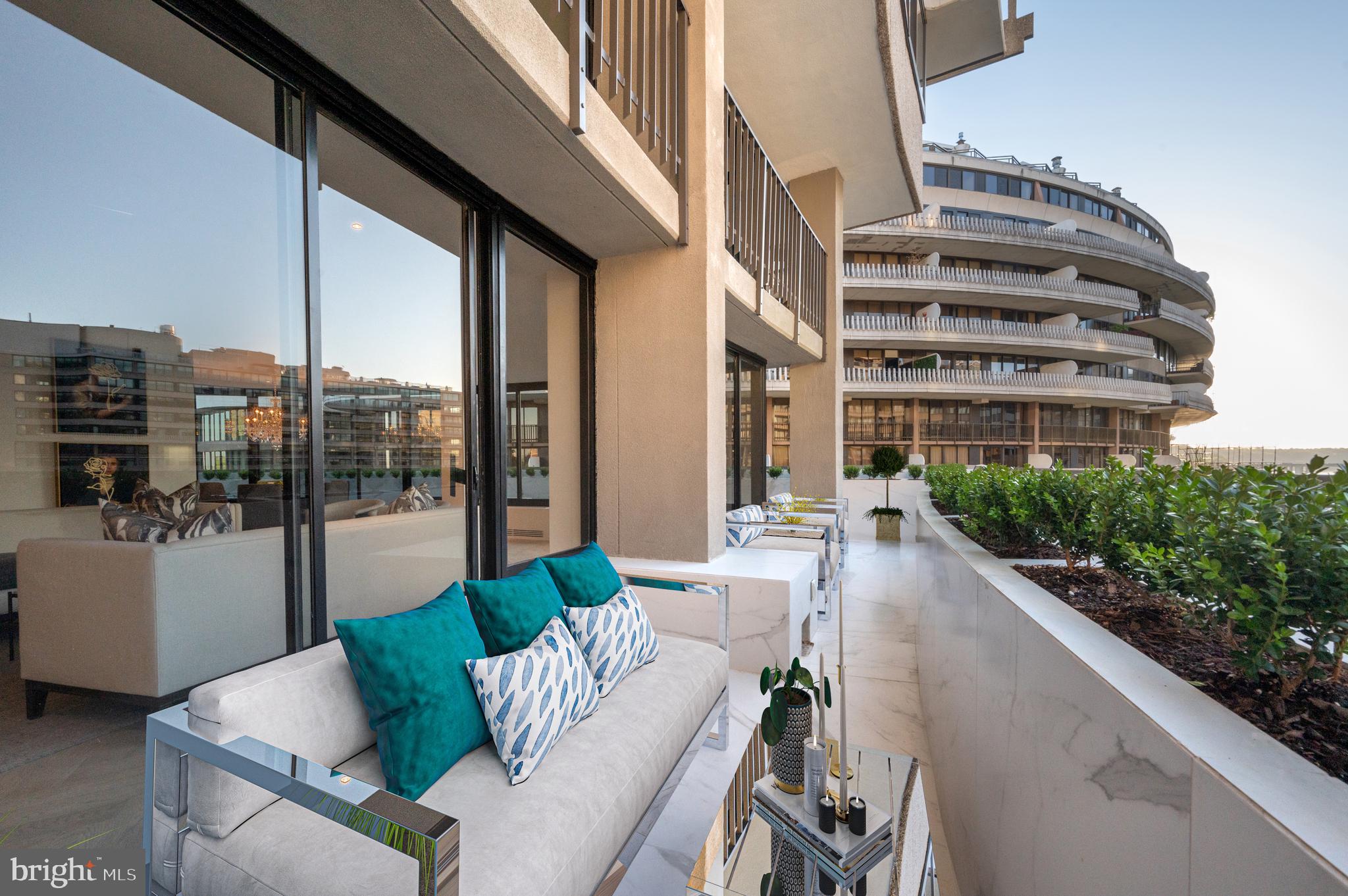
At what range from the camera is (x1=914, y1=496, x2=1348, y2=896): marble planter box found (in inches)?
29.0

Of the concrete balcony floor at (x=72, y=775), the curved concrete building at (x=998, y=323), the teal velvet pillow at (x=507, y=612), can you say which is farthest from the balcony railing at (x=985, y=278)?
the concrete balcony floor at (x=72, y=775)

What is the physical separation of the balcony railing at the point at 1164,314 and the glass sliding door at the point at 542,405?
85.4 feet

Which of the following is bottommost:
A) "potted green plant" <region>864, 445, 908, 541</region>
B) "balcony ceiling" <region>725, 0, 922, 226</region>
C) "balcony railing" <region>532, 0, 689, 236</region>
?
"potted green plant" <region>864, 445, 908, 541</region>

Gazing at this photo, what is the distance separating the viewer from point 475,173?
259 centimetres

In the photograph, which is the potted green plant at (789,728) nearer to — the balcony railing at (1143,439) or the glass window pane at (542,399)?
the glass window pane at (542,399)

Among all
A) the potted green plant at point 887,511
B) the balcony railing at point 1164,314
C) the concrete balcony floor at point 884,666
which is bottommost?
the concrete balcony floor at point 884,666

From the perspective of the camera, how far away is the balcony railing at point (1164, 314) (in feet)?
71.5

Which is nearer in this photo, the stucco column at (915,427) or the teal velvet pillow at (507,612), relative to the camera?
the teal velvet pillow at (507,612)

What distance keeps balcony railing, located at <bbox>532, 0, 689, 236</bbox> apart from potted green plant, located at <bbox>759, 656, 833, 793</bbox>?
2186mm

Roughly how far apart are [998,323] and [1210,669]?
20411 millimetres

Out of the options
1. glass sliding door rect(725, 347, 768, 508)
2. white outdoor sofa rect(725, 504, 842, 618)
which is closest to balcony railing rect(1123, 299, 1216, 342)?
glass sliding door rect(725, 347, 768, 508)

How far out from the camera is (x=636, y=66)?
291 centimetres

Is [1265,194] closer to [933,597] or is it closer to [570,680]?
[933,597]

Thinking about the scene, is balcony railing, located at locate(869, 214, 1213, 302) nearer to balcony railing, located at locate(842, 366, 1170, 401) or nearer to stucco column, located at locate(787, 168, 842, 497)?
balcony railing, located at locate(842, 366, 1170, 401)
